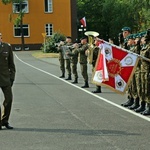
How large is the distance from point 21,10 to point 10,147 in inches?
2349

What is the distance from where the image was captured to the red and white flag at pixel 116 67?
10.1 meters

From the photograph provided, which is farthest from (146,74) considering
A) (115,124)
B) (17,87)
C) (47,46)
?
(47,46)

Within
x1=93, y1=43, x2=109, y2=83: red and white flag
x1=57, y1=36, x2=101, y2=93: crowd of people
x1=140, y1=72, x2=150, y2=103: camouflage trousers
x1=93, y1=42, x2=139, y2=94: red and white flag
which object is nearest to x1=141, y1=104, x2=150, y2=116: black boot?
x1=140, y1=72, x2=150, y2=103: camouflage trousers

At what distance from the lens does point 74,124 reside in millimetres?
8914

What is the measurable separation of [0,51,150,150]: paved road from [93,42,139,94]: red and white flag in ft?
2.29

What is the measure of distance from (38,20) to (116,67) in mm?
58898

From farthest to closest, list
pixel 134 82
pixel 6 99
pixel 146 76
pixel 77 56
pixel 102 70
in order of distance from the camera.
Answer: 1. pixel 77 56
2. pixel 134 82
3. pixel 102 70
4. pixel 146 76
5. pixel 6 99

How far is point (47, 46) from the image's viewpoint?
51125 mm

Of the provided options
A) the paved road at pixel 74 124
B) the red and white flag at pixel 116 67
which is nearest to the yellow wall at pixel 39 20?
the paved road at pixel 74 124

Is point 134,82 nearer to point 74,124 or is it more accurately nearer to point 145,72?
point 145,72

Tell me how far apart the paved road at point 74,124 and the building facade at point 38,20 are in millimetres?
54155

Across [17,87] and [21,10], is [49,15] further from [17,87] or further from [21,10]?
[17,87]

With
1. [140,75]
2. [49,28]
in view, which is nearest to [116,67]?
[140,75]

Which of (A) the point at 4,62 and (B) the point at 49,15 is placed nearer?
(A) the point at 4,62
